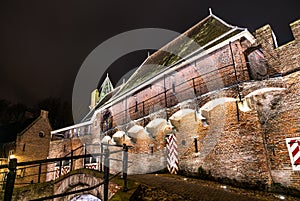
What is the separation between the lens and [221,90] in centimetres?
948

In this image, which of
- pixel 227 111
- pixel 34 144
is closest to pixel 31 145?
pixel 34 144

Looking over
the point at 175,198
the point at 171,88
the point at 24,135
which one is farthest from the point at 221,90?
the point at 24,135

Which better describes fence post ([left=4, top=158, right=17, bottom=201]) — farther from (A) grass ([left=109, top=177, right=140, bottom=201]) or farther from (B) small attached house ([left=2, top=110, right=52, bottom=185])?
(B) small attached house ([left=2, top=110, right=52, bottom=185])

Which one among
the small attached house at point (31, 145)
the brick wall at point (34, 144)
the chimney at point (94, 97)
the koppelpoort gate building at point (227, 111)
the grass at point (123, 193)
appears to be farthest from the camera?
the chimney at point (94, 97)

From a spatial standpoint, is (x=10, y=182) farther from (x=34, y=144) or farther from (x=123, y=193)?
(x=34, y=144)

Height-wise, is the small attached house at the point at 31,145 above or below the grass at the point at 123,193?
above

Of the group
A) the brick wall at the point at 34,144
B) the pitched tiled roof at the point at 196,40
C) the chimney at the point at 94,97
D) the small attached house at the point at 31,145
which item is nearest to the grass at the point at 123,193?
the pitched tiled roof at the point at 196,40

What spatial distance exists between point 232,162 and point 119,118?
9968mm

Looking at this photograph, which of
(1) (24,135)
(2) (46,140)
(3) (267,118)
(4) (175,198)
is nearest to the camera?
(4) (175,198)

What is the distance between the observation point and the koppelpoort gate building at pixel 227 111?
27.0 feet

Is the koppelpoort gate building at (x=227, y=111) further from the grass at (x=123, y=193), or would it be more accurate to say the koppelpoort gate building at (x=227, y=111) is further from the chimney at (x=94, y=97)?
the chimney at (x=94, y=97)

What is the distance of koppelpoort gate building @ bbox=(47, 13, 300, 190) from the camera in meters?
8.23

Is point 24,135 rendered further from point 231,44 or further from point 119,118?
point 231,44

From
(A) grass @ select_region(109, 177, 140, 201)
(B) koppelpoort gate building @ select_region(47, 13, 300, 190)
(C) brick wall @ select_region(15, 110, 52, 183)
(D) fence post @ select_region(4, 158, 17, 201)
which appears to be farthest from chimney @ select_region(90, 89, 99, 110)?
(D) fence post @ select_region(4, 158, 17, 201)
